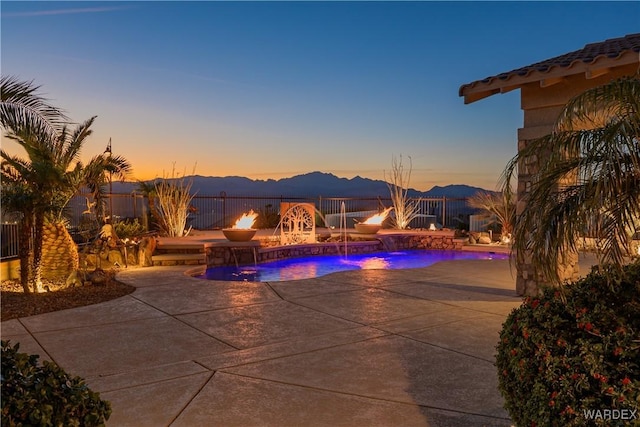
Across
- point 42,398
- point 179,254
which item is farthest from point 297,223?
point 42,398

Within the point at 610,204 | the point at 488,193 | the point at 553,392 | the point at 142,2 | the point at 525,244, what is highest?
the point at 142,2

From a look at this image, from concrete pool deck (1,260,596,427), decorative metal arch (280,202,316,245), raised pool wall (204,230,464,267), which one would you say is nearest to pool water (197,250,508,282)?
raised pool wall (204,230,464,267)

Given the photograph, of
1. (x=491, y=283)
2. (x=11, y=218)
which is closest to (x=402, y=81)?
(x=491, y=283)

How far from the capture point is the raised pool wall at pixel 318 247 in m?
11.6

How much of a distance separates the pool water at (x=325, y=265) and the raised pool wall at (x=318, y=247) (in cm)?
22

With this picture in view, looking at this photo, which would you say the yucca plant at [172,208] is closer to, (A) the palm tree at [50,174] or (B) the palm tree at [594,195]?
(A) the palm tree at [50,174]

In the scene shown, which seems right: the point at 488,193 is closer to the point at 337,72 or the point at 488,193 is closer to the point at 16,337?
the point at 337,72

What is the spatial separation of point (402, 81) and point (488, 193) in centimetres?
594

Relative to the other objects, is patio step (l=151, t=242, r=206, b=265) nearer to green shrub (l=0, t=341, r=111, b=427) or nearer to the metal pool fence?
the metal pool fence

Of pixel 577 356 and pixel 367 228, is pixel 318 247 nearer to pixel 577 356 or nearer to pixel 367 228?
pixel 367 228

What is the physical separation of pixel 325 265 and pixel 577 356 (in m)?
10.1

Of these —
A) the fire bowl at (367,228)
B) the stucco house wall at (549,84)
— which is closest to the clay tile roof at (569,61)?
the stucco house wall at (549,84)

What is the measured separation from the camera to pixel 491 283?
26.8ft

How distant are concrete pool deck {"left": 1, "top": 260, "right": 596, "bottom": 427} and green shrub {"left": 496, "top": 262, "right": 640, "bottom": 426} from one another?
758 mm
